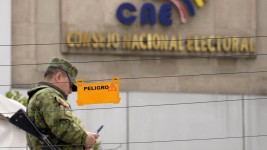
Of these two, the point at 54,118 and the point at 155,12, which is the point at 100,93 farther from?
the point at 155,12

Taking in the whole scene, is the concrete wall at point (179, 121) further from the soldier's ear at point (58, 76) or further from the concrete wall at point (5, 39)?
the soldier's ear at point (58, 76)

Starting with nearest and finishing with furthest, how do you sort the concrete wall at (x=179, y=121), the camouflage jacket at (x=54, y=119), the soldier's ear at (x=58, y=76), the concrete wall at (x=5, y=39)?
the camouflage jacket at (x=54, y=119), the soldier's ear at (x=58, y=76), the concrete wall at (x=5, y=39), the concrete wall at (x=179, y=121)

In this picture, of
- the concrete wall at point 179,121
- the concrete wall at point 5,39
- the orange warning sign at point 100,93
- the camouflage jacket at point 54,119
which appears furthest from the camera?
the concrete wall at point 179,121

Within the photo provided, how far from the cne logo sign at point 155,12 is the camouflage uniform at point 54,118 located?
10.2 metres

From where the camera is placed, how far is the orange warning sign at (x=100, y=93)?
7.16 m

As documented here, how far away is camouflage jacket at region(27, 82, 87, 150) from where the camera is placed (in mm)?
6551

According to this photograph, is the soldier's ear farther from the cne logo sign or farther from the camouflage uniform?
the cne logo sign

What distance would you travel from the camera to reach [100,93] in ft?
23.6

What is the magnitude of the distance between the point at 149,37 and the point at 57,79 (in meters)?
10.3

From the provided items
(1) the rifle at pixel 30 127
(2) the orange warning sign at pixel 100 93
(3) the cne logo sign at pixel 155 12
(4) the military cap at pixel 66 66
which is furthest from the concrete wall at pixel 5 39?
(1) the rifle at pixel 30 127

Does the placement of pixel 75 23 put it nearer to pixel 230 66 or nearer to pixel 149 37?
pixel 149 37

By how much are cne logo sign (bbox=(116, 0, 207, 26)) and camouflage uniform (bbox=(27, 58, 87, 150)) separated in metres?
10.2

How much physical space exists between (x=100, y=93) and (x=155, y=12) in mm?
10055

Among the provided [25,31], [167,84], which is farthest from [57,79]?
[167,84]
